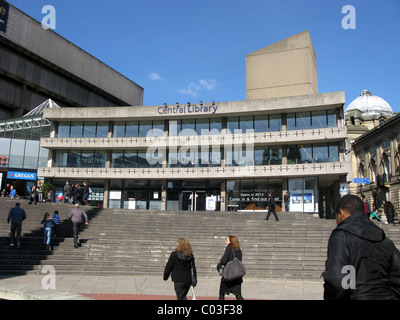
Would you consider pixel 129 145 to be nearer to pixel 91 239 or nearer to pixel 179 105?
pixel 179 105

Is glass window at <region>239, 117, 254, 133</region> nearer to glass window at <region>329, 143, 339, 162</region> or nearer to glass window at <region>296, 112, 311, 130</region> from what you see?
glass window at <region>296, 112, 311, 130</region>

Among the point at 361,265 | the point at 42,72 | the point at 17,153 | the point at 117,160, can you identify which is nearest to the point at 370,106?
the point at 117,160

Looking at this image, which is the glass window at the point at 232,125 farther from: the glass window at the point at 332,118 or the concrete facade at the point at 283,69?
the glass window at the point at 332,118

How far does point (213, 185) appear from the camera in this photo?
3425 centimetres

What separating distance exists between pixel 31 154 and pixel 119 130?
13.8 meters

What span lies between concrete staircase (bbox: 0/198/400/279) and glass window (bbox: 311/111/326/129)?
1383cm

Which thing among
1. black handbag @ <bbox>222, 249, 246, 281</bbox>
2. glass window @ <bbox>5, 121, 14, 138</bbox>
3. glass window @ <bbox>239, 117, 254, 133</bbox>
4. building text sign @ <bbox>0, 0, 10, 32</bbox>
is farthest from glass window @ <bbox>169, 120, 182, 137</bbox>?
building text sign @ <bbox>0, 0, 10, 32</bbox>

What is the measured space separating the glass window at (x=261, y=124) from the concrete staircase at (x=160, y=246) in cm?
1360

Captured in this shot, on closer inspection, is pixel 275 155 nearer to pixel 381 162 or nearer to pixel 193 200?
pixel 193 200

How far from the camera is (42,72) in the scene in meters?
63.0

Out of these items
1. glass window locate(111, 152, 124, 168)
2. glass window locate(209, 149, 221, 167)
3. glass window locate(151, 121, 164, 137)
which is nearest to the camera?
glass window locate(209, 149, 221, 167)

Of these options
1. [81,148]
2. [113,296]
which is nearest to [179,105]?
[81,148]

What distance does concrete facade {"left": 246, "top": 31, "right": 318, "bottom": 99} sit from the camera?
38219 mm
